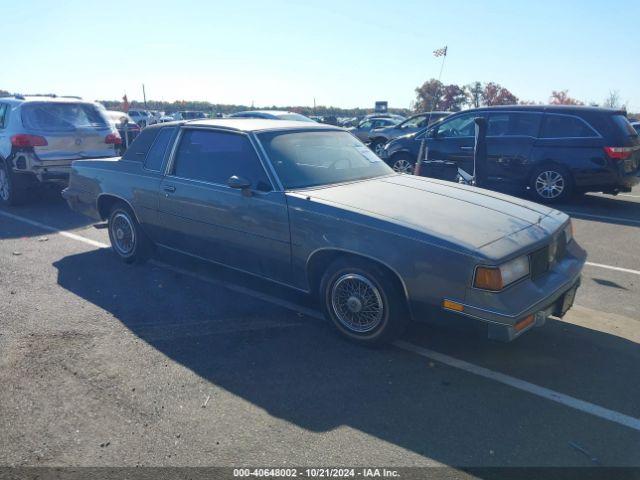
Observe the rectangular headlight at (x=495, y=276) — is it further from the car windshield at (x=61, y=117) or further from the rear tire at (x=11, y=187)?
the rear tire at (x=11, y=187)

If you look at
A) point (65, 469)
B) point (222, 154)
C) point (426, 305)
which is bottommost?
point (65, 469)

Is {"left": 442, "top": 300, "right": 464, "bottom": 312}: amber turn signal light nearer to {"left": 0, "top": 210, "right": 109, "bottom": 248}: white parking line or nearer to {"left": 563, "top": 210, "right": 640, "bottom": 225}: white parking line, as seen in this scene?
{"left": 0, "top": 210, "right": 109, "bottom": 248}: white parking line

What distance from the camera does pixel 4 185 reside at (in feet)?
29.3

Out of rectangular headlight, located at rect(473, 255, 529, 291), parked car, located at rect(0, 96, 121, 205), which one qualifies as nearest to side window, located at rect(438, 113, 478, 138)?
parked car, located at rect(0, 96, 121, 205)

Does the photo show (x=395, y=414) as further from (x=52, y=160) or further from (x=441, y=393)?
(x=52, y=160)

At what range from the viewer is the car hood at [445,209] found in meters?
3.51

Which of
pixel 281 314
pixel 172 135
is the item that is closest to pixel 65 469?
pixel 281 314

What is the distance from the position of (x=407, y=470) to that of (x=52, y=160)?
806 centimetres

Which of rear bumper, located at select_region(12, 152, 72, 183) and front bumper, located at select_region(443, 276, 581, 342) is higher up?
rear bumper, located at select_region(12, 152, 72, 183)

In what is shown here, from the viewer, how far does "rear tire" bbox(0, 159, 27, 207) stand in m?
8.69

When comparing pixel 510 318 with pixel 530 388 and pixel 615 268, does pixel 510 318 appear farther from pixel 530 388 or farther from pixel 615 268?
pixel 615 268

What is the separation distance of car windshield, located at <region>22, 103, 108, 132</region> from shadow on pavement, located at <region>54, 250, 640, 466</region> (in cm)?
504

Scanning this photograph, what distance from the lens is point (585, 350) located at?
3.87m

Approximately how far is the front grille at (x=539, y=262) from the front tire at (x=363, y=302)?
3.05ft
